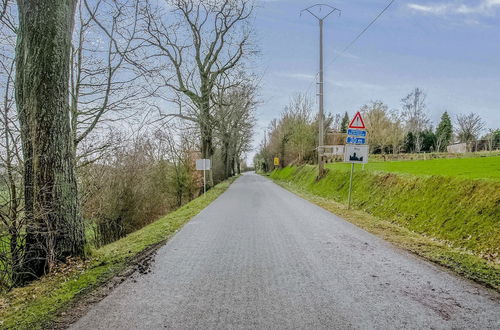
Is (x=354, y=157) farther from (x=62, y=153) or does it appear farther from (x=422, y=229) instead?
(x=62, y=153)

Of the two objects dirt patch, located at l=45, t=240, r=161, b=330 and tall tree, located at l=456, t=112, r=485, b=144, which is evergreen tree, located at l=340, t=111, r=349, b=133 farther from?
dirt patch, located at l=45, t=240, r=161, b=330

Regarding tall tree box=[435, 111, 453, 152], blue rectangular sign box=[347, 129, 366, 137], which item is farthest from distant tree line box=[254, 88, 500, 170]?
blue rectangular sign box=[347, 129, 366, 137]

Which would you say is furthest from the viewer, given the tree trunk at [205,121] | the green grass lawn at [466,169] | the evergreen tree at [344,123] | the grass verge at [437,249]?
the evergreen tree at [344,123]

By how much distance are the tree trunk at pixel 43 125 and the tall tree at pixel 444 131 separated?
62.1m

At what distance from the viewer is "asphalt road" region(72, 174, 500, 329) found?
2.68 meters

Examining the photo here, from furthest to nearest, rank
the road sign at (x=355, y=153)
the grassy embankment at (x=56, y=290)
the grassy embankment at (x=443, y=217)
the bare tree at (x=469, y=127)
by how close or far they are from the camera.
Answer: the bare tree at (x=469, y=127) → the road sign at (x=355, y=153) → the grassy embankment at (x=443, y=217) → the grassy embankment at (x=56, y=290)

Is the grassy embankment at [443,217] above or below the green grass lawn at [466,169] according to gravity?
below

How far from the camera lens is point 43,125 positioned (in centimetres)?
413

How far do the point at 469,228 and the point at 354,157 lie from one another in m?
4.82

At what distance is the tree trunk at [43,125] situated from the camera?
13.3 feet

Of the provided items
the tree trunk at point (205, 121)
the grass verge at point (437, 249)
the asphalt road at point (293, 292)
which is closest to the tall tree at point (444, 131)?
the tree trunk at point (205, 121)

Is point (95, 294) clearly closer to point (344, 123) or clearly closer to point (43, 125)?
point (43, 125)

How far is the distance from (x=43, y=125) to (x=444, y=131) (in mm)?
69049

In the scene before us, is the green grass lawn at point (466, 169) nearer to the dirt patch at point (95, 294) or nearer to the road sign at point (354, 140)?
the road sign at point (354, 140)
